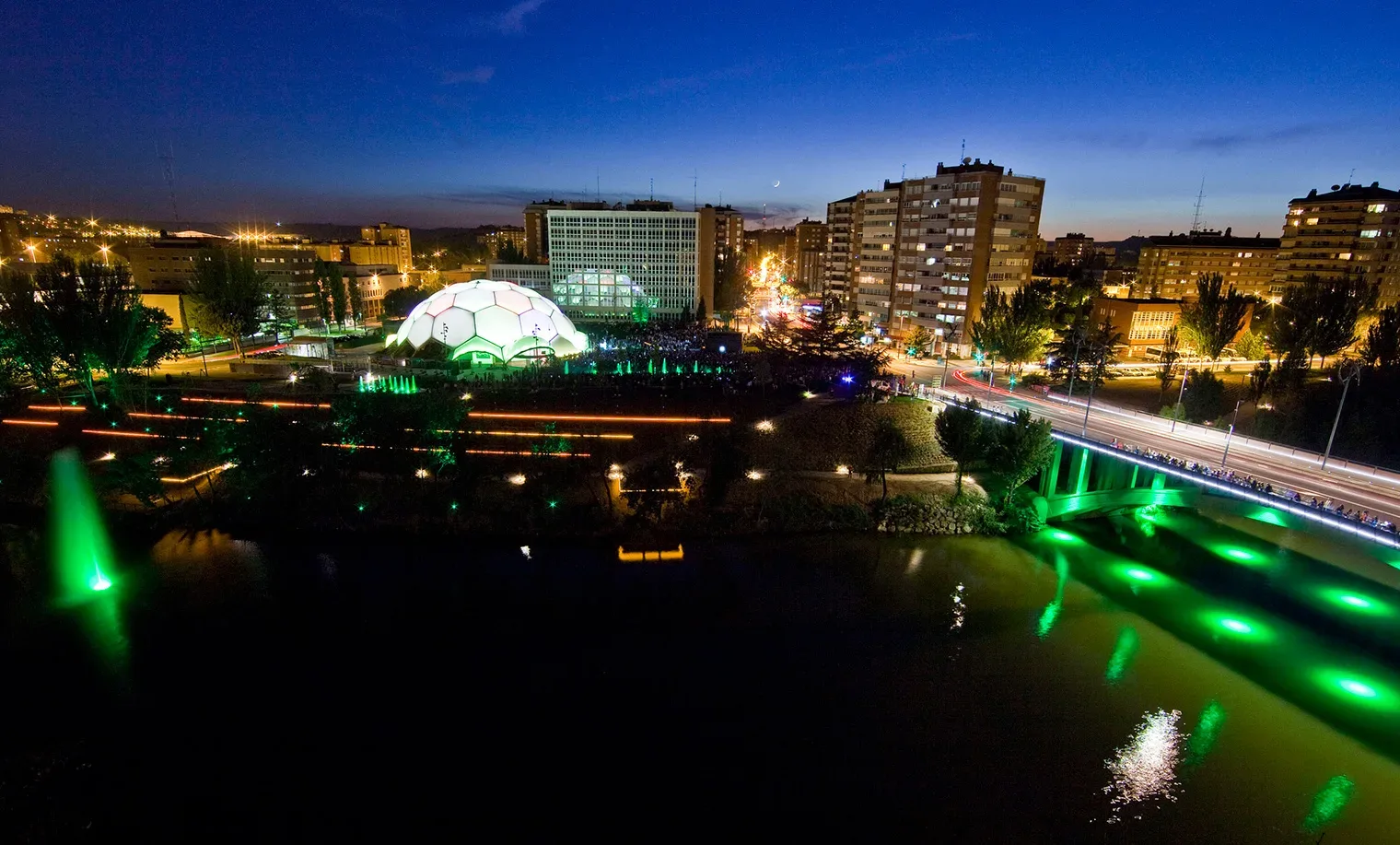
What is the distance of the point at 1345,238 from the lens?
54.3 m

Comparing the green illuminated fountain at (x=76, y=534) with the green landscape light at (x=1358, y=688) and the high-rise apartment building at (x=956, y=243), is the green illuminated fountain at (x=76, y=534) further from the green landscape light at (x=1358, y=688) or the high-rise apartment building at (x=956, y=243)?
the high-rise apartment building at (x=956, y=243)

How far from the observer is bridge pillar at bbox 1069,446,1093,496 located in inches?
950

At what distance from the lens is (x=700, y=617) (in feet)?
62.1

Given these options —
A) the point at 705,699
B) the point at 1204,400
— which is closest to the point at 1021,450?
the point at 705,699

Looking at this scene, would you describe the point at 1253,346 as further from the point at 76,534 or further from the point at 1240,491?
the point at 76,534

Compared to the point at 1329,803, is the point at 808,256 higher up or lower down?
higher up

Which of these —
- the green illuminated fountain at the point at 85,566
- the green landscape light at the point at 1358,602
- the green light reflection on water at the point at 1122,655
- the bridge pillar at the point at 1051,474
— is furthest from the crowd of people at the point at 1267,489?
the green illuminated fountain at the point at 85,566

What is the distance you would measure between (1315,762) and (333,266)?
62502 mm

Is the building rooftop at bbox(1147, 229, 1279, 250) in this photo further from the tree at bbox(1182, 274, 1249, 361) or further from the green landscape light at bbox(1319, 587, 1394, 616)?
the green landscape light at bbox(1319, 587, 1394, 616)

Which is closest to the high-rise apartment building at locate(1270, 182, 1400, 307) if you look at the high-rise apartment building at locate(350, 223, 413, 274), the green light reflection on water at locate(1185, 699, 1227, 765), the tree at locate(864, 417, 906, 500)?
the tree at locate(864, 417, 906, 500)

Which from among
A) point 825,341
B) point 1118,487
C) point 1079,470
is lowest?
point 1118,487

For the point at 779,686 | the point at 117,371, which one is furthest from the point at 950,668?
the point at 117,371

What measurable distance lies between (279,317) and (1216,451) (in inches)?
2299

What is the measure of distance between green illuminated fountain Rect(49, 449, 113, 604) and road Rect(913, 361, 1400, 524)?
35.0 m
